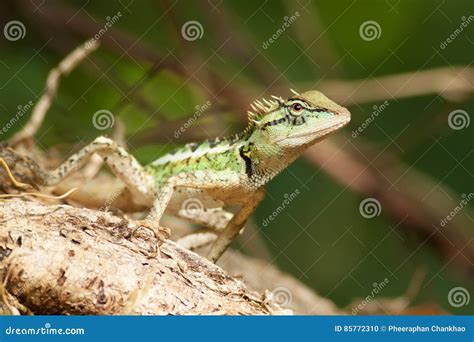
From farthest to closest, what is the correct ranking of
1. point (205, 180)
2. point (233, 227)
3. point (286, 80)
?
point (286, 80) → point (233, 227) → point (205, 180)

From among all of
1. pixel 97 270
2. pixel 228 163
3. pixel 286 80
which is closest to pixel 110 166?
pixel 228 163

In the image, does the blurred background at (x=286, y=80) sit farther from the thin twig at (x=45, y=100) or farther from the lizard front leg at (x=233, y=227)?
the lizard front leg at (x=233, y=227)

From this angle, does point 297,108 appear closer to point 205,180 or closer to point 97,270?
point 205,180

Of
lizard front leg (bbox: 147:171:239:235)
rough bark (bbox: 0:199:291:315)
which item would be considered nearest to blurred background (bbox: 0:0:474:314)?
lizard front leg (bbox: 147:171:239:235)

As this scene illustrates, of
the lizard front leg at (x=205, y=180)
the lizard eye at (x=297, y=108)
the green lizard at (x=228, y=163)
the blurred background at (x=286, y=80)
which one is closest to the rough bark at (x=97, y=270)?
the green lizard at (x=228, y=163)

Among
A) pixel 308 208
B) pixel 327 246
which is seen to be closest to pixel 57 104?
pixel 308 208

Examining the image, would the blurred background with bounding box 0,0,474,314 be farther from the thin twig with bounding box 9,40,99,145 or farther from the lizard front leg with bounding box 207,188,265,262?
the lizard front leg with bounding box 207,188,265,262

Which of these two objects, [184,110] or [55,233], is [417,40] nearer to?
[184,110]
